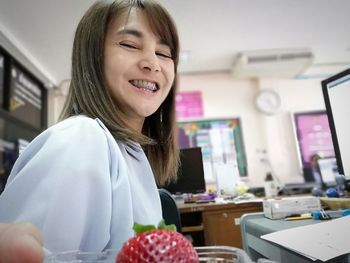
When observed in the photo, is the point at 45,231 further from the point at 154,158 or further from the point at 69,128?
the point at 154,158

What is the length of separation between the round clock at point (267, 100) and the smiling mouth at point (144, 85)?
3627 mm

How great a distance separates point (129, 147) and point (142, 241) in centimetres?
45

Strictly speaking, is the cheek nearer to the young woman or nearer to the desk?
the young woman

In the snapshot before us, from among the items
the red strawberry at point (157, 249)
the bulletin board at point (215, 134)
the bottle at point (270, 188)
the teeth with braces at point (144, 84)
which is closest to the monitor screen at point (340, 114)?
the teeth with braces at point (144, 84)

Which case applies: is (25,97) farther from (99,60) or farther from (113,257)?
(113,257)

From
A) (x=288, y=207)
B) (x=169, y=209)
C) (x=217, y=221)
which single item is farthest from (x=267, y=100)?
(x=288, y=207)

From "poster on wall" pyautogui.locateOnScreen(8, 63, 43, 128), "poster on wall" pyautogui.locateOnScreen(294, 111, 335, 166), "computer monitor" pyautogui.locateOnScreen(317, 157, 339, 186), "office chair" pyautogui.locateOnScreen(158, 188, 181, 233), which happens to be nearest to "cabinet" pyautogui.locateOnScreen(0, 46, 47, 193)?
"poster on wall" pyautogui.locateOnScreen(8, 63, 43, 128)

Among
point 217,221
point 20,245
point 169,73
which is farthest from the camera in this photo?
point 217,221

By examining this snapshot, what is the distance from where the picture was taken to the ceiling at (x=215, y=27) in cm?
261

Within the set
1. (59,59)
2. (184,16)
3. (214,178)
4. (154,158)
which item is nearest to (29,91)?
(59,59)

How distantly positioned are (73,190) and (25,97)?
3894 millimetres

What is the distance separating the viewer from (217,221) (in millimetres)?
1742

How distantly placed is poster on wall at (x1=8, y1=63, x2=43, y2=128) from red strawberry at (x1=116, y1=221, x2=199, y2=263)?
A: 3617 mm

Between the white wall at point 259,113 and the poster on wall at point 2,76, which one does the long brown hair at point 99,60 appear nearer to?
the poster on wall at point 2,76
